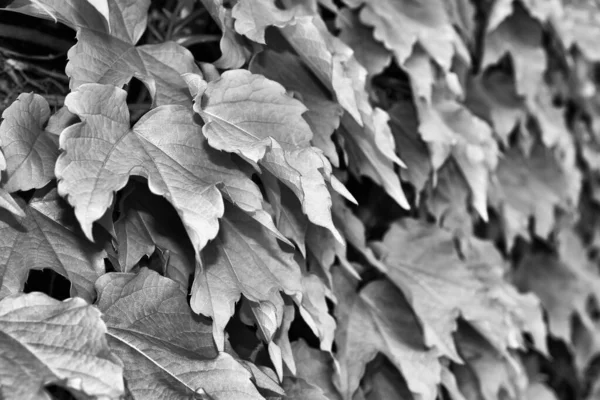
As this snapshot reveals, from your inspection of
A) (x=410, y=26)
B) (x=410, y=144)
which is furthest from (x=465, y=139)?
(x=410, y=26)

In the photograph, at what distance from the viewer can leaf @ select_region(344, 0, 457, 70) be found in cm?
104

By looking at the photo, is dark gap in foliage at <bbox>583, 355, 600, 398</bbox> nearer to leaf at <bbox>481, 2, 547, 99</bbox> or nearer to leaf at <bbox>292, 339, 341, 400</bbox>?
leaf at <bbox>481, 2, 547, 99</bbox>

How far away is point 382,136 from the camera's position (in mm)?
894

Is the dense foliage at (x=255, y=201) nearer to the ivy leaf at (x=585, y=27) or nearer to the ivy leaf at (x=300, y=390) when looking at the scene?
the ivy leaf at (x=300, y=390)

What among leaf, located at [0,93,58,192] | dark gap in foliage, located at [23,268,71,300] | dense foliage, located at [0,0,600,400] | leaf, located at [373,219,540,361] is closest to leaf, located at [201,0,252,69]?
dense foliage, located at [0,0,600,400]

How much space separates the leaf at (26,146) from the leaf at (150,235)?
95mm

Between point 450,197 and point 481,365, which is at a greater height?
point 450,197

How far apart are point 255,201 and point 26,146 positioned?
0.26m

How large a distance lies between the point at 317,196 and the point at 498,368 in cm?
75

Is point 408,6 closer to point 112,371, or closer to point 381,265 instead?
point 381,265

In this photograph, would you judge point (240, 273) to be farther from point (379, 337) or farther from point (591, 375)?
point (591, 375)

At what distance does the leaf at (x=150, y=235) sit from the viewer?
0.70m

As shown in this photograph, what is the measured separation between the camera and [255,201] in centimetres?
67

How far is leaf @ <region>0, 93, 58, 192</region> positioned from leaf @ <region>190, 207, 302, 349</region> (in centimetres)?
20
